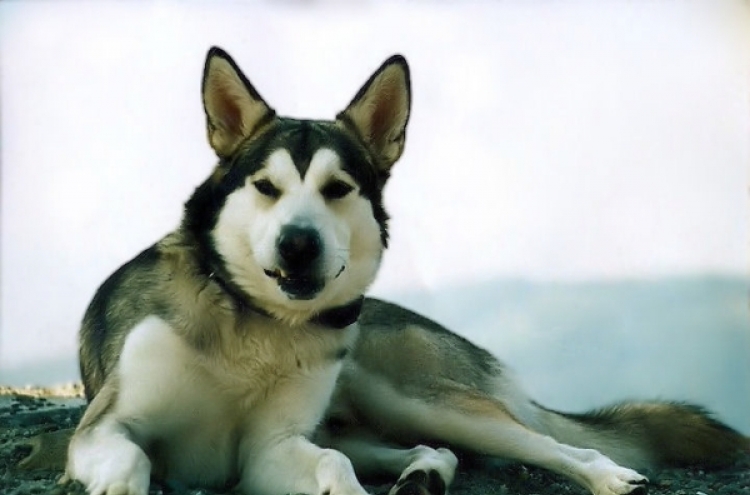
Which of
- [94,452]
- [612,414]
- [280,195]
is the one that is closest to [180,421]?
[94,452]

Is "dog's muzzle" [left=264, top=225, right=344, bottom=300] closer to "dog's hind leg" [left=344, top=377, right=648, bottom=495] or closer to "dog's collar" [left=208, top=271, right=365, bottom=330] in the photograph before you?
"dog's collar" [left=208, top=271, right=365, bottom=330]

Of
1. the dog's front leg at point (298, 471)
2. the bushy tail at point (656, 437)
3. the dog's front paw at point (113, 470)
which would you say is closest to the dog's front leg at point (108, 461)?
the dog's front paw at point (113, 470)

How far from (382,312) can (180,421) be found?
4.38ft

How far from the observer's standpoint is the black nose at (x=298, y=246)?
3080 millimetres

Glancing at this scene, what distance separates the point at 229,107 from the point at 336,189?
0.66m

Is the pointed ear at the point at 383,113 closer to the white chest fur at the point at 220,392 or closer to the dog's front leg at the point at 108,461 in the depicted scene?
the white chest fur at the point at 220,392

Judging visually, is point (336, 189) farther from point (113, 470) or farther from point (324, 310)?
point (113, 470)

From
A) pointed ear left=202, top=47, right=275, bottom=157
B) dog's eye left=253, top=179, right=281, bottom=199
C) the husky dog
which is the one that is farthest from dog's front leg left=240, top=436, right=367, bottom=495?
pointed ear left=202, top=47, right=275, bottom=157

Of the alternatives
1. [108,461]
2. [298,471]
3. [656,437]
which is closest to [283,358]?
[298,471]

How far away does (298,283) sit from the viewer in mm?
3234

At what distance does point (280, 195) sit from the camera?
10.8 ft

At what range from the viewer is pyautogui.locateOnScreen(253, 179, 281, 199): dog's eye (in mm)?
3303

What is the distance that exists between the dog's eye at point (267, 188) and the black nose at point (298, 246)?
250 millimetres

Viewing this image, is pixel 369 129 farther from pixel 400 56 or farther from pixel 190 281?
pixel 190 281
